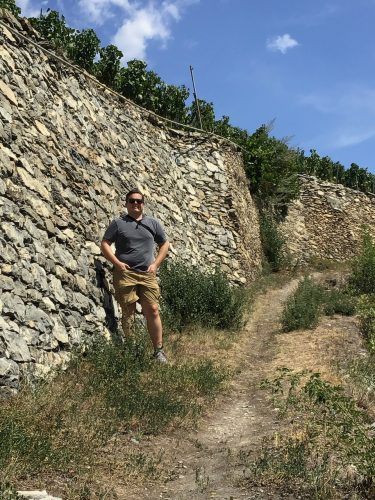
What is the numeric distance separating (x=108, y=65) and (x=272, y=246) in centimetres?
845

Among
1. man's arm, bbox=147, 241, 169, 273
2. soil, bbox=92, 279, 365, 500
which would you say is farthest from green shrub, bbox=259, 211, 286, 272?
man's arm, bbox=147, 241, 169, 273

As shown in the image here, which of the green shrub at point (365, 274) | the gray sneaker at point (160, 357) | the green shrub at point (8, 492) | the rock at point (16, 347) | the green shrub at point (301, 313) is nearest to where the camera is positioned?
the green shrub at point (8, 492)

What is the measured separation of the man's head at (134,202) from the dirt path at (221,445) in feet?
9.30

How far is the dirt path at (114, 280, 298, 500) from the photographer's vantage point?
3979 mm

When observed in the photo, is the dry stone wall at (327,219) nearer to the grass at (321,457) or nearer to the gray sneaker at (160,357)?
the gray sneaker at (160,357)

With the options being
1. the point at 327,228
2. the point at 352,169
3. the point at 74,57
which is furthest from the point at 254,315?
the point at 352,169

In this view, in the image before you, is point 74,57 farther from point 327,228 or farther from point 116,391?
point 327,228

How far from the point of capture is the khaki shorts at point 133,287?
23.9ft

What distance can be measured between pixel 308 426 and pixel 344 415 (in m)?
0.39

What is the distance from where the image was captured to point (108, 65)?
16.1 metres

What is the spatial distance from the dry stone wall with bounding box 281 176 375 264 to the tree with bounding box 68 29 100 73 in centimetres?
1074

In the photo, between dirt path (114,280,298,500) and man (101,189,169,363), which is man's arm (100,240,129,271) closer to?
man (101,189,169,363)

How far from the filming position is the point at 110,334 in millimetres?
7625

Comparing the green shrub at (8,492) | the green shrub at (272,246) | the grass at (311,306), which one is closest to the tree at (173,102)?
the green shrub at (272,246)
